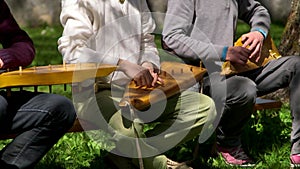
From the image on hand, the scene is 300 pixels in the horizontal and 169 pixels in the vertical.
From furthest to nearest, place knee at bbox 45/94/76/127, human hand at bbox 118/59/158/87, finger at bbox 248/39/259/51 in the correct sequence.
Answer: finger at bbox 248/39/259/51
human hand at bbox 118/59/158/87
knee at bbox 45/94/76/127

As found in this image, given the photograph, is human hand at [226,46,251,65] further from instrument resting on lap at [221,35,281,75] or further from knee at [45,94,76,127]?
knee at [45,94,76,127]

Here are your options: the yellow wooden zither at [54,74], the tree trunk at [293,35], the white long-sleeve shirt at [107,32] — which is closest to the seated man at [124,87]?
the white long-sleeve shirt at [107,32]

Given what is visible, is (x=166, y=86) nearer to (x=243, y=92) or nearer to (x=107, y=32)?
(x=107, y=32)

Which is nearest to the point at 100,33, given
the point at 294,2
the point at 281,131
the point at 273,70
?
the point at 273,70

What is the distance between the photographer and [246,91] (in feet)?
14.9

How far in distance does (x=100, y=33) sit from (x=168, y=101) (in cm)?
55

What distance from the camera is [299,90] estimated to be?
181 inches

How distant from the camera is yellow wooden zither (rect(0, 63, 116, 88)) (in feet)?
12.0

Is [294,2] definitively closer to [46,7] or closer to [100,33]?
[100,33]

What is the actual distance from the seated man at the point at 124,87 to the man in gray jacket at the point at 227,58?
0.29 m

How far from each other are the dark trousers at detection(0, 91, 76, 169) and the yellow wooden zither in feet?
0.40

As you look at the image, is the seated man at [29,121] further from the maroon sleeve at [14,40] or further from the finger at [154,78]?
the finger at [154,78]

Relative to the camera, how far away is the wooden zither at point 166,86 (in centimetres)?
375

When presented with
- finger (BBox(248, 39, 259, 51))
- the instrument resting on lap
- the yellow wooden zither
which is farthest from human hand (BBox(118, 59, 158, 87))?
finger (BBox(248, 39, 259, 51))
